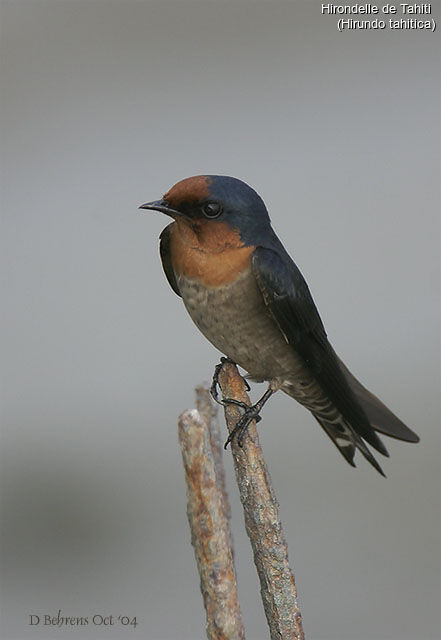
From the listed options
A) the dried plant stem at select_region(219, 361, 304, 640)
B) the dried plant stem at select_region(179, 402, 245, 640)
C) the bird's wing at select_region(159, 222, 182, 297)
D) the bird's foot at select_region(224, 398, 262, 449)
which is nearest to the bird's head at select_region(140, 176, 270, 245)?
the bird's wing at select_region(159, 222, 182, 297)

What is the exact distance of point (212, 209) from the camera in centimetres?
131

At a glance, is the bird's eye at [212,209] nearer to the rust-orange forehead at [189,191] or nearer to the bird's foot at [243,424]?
the rust-orange forehead at [189,191]

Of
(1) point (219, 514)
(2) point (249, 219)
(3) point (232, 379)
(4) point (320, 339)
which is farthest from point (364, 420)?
(1) point (219, 514)

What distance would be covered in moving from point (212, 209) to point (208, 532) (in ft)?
2.16

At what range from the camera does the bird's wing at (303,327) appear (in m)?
1.37

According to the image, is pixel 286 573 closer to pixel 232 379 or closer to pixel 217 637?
pixel 217 637

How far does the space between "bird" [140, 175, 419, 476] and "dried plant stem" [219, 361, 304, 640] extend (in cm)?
31

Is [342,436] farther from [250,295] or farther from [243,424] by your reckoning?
[243,424]

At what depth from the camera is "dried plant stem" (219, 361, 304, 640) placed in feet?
3.09

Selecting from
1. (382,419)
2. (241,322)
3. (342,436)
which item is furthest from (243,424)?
(342,436)

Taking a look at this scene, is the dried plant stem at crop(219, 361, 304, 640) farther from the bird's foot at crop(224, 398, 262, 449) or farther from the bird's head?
the bird's head

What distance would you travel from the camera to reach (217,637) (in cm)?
81

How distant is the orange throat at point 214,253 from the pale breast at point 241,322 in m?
0.02

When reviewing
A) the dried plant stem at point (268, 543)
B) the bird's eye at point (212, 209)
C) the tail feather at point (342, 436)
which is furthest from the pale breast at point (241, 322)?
the dried plant stem at point (268, 543)
